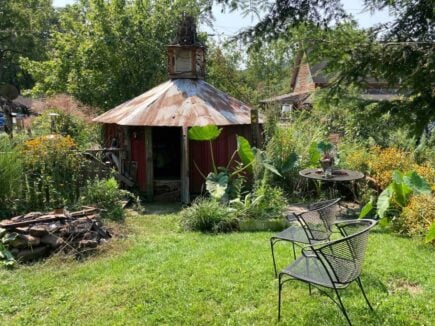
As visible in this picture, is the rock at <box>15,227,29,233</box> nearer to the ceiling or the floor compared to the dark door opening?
nearer to the floor

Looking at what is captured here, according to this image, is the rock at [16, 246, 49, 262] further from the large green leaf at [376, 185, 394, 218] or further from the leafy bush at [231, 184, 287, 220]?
the large green leaf at [376, 185, 394, 218]

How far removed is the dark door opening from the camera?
1220cm

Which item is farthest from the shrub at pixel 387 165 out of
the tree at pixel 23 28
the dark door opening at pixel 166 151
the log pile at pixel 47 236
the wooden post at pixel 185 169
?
the tree at pixel 23 28

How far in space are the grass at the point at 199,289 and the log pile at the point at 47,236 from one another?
0.90 feet

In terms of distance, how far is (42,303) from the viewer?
4652mm

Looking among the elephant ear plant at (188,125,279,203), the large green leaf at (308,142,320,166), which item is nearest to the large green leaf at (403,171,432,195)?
the elephant ear plant at (188,125,279,203)

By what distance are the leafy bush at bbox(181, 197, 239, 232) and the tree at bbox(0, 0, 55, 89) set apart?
27.9 metres

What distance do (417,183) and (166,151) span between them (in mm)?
7537

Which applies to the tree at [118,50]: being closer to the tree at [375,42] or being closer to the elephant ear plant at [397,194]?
the elephant ear plant at [397,194]

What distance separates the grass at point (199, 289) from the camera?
13.7ft

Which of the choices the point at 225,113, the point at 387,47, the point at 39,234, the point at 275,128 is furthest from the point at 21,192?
the point at 387,47

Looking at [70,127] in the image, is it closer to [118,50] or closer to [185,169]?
[118,50]

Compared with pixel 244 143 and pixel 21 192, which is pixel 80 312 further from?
pixel 244 143

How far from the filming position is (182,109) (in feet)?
34.5
